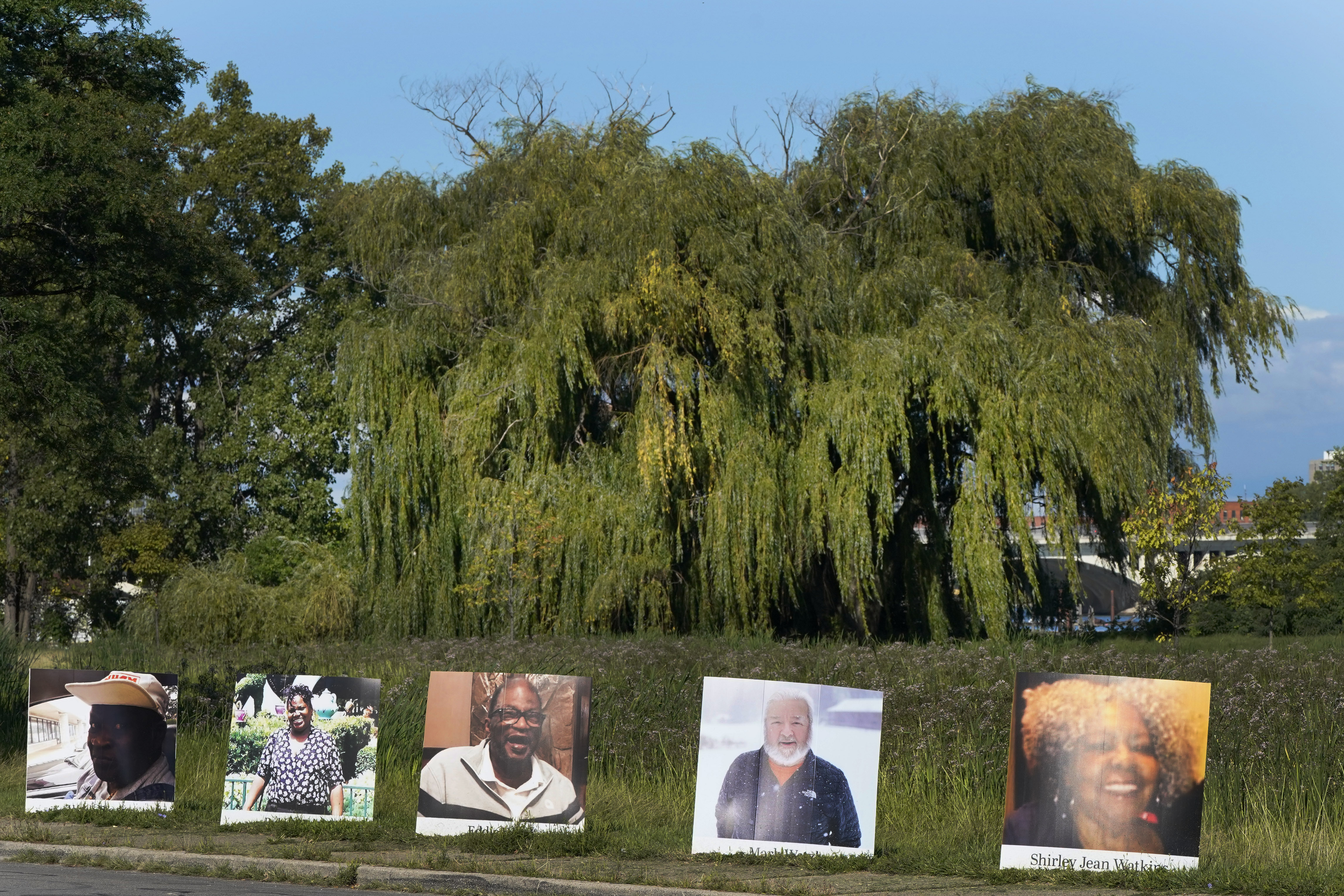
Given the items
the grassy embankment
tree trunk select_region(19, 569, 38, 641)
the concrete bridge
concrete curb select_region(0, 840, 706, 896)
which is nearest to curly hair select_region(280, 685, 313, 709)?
the grassy embankment

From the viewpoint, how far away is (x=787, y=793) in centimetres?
884

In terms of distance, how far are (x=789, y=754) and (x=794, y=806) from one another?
0.35 meters

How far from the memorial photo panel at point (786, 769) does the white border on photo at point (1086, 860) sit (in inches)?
38.3

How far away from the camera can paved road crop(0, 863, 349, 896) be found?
7.92 metres

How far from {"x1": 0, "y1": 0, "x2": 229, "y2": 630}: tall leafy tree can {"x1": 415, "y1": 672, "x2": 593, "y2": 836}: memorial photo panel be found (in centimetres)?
→ 1027

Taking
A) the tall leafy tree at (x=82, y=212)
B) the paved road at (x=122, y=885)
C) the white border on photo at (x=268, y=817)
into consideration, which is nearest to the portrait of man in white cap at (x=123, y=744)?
the white border on photo at (x=268, y=817)

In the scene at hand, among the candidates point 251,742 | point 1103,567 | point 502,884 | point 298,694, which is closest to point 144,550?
point 1103,567

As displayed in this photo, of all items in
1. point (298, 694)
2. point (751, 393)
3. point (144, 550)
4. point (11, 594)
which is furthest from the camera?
point (11, 594)

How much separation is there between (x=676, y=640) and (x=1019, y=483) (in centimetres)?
629

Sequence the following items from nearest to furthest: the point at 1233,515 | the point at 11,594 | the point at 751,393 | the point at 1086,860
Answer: the point at 1086,860
the point at 751,393
the point at 1233,515
the point at 11,594

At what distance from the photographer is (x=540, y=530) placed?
19.4m

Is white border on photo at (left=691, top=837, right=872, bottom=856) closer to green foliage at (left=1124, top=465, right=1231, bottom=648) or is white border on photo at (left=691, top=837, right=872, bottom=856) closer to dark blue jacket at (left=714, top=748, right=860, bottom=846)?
dark blue jacket at (left=714, top=748, right=860, bottom=846)

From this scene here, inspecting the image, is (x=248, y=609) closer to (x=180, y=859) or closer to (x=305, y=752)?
(x=305, y=752)

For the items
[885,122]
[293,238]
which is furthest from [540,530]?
[293,238]
